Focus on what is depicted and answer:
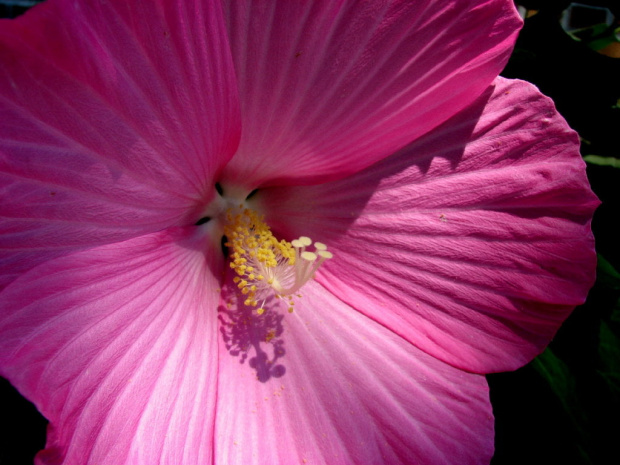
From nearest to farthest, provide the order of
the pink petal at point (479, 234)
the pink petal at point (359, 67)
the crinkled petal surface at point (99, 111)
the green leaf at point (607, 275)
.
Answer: the crinkled petal surface at point (99, 111) < the pink petal at point (359, 67) < the pink petal at point (479, 234) < the green leaf at point (607, 275)

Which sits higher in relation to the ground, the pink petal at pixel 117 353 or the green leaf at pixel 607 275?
the pink petal at pixel 117 353

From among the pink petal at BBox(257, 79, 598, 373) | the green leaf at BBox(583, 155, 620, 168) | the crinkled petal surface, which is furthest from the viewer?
the green leaf at BBox(583, 155, 620, 168)

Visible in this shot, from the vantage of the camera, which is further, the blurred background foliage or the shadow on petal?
the blurred background foliage

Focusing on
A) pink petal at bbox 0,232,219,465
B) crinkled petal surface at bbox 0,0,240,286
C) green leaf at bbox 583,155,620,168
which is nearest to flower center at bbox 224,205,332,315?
pink petal at bbox 0,232,219,465

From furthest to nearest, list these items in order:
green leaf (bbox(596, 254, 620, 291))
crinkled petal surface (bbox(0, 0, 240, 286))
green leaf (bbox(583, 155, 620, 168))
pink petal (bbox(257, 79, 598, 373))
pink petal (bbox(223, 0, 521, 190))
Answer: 1. green leaf (bbox(583, 155, 620, 168))
2. green leaf (bbox(596, 254, 620, 291))
3. pink petal (bbox(257, 79, 598, 373))
4. pink petal (bbox(223, 0, 521, 190))
5. crinkled petal surface (bbox(0, 0, 240, 286))

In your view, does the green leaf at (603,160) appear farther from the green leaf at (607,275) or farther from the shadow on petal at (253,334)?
the shadow on petal at (253,334)

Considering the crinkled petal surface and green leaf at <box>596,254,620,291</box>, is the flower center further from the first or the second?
green leaf at <box>596,254,620,291</box>

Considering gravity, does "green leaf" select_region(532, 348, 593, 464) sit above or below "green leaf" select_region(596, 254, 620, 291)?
below

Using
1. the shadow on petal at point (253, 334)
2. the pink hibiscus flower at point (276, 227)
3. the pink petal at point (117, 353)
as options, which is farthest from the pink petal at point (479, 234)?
the pink petal at point (117, 353)

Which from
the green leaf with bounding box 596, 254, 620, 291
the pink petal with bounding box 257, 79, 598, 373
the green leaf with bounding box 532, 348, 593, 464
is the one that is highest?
the pink petal with bounding box 257, 79, 598, 373
